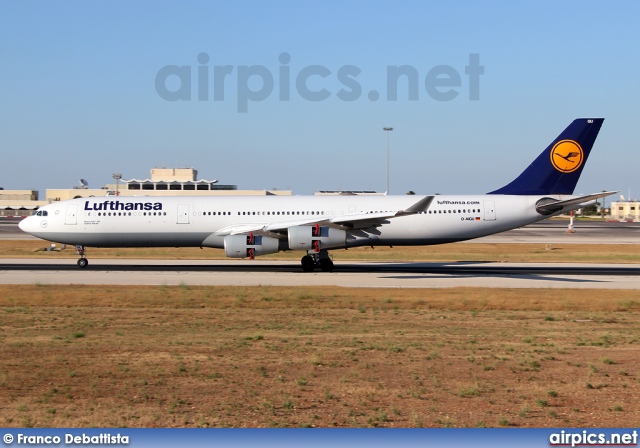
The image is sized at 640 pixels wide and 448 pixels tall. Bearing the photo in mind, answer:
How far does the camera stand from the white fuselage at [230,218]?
3859 centimetres

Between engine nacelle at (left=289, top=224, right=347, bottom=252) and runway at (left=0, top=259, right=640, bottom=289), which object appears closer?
runway at (left=0, top=259, right=640, bottom=289)

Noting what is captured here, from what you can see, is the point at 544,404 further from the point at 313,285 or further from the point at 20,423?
the point at 313,285

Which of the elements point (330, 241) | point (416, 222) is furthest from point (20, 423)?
point (416, 222)

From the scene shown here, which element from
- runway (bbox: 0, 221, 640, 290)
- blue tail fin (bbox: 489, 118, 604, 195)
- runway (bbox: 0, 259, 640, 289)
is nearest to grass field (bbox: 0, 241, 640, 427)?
runway (bbox: 0, 221, 640, 290)

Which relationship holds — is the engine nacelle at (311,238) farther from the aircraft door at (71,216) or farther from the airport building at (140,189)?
the airport building at (140,189)

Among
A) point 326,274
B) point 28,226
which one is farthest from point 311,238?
point 28,226

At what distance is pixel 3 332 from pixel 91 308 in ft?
16.9

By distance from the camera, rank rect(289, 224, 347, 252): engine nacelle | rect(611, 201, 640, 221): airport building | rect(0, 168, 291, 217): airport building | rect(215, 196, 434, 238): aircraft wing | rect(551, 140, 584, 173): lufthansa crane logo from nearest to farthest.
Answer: rect(215, 196, 434, 238): aircraft wing, rect(289, 224, 347, 252): engine nacelle, rect(551, 140, 584, 173): lufthansa crane logo, rect(0, 168, 291, 217): airport building, rect(611, 201, 640, 221): airport building

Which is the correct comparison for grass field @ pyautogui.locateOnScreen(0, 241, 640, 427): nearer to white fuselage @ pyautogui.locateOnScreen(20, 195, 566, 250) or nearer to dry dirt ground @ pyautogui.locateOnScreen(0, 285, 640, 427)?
dry dirt ground @ pyautogui.locateOnScreen(0, 285, 640, 427)

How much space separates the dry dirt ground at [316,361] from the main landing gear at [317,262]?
11176 mm

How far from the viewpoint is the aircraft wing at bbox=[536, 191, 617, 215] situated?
1449 inches

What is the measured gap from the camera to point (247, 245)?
35375 millimetres

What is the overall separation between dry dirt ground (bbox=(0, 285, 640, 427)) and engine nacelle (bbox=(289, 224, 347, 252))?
32.2 ft

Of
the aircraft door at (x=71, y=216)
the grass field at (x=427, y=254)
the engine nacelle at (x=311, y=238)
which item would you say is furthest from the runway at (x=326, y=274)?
the grass field at (x=427, y=254)
